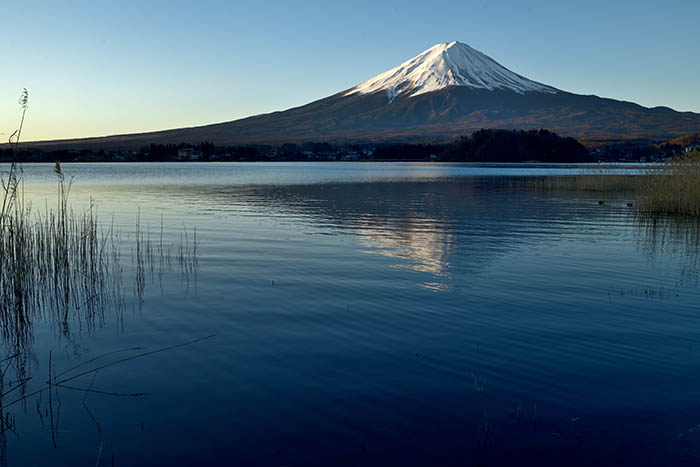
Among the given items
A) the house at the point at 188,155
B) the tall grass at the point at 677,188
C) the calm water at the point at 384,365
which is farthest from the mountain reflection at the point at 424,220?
the house at the point at 188,155

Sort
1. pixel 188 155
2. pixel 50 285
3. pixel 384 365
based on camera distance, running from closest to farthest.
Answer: pixel 384 365 → pixel 50 285 → pixel 188 155

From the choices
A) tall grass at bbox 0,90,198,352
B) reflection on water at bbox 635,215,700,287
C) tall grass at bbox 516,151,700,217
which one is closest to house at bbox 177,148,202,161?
tall grass at bbox 516,151,700,217

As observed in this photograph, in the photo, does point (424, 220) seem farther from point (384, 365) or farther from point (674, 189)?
point (384, 365)

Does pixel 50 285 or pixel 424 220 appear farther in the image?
pixel 424 220

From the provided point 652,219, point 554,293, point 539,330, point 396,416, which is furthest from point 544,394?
point 652,219

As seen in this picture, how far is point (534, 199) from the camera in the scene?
122 ft

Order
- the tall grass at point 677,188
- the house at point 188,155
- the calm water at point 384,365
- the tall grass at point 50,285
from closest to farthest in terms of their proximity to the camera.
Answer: the calm water at point 384,365 → the tall grass at point 50,285 → the tall grass at point 677,188 → the house at point 188,155

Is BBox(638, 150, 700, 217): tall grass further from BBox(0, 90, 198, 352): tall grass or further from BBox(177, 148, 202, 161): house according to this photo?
BBox(177, 148, 202, 161): house

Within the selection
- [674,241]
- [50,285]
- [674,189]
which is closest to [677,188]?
[674,189]

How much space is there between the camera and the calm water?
17.1 feet

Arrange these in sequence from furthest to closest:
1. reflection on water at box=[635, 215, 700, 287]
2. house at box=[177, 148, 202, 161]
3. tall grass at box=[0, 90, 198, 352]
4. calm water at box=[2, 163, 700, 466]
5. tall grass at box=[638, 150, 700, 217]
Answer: house at box=[177, 148, 202, 161] → tall grass at box=[638, 150, 700, 217] → reflection on water at box=[635, 215, 700, 287] → tall grass at box=[0, 90, 198, 352] → calm water at box=[2, 163, 700, 466]

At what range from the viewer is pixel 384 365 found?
7.14 metres

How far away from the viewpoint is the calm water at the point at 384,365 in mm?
5203

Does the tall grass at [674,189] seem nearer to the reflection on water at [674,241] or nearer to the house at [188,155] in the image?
the reflection on water at [674,241]
